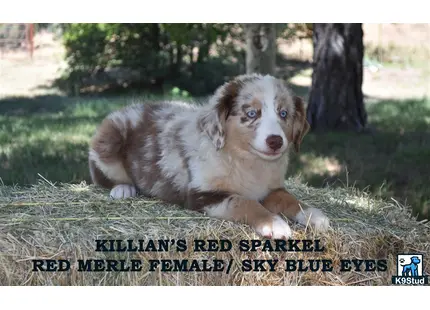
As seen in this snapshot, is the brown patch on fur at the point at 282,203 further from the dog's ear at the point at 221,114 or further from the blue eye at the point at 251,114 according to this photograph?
the blue eye at the point at 251,114

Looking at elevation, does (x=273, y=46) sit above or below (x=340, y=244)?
above

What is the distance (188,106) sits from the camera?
201 inches

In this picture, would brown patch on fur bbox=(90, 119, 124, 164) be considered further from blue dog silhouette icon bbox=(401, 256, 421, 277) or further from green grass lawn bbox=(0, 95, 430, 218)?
blue dog silhouette icon bbox=(401, 256, 421, 277)

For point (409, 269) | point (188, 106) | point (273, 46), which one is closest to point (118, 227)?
point (188, 106)

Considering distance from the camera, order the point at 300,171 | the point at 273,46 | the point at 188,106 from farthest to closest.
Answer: the point at 273,46 < the point at 300,171 < the point at 188,106

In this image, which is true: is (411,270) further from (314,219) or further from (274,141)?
(274,141)

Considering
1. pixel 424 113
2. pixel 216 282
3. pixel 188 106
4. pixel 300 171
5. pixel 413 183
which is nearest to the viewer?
pixel 216 282

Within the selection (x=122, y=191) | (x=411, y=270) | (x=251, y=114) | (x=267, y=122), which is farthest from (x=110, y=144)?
(x=411, y=270)

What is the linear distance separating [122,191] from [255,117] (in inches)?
52.5

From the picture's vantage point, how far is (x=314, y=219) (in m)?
4.13

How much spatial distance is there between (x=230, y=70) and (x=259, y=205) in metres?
4.83

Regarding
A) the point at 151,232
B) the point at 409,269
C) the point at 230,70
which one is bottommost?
the point at 409,269

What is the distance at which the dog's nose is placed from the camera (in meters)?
3.91

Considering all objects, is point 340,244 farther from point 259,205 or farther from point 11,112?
point 11,112
